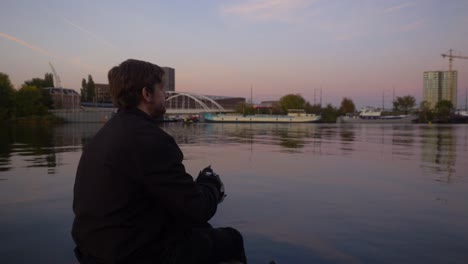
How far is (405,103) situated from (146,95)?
440 ft

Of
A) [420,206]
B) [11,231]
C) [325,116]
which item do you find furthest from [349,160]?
[325,116]

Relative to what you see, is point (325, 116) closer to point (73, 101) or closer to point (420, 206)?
point (73, 101)

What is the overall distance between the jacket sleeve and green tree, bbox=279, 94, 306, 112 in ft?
397

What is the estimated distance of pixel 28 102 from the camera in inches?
3371

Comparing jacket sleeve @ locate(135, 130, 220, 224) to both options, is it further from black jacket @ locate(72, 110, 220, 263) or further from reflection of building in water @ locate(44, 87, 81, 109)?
reflection of building in water @ locate(44, 87, 81, 109)

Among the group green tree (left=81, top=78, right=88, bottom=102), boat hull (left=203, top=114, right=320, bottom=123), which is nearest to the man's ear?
boat hull (left=203, top=114, right=320, bottom=123)

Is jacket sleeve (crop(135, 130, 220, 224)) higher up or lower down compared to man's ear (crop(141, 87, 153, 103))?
lower down

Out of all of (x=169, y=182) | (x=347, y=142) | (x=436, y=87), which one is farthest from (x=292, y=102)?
(x=169, y=182)

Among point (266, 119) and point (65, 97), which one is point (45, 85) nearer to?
point (65, 97)

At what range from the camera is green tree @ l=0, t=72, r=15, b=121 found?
80375mm

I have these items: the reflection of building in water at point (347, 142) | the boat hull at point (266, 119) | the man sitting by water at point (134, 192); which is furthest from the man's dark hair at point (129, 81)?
the boat hull at point (266, 119)

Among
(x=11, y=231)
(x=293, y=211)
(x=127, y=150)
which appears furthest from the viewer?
(x=293, y=211)

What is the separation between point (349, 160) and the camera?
1336 centimetres

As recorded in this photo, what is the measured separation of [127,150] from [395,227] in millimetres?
4649
